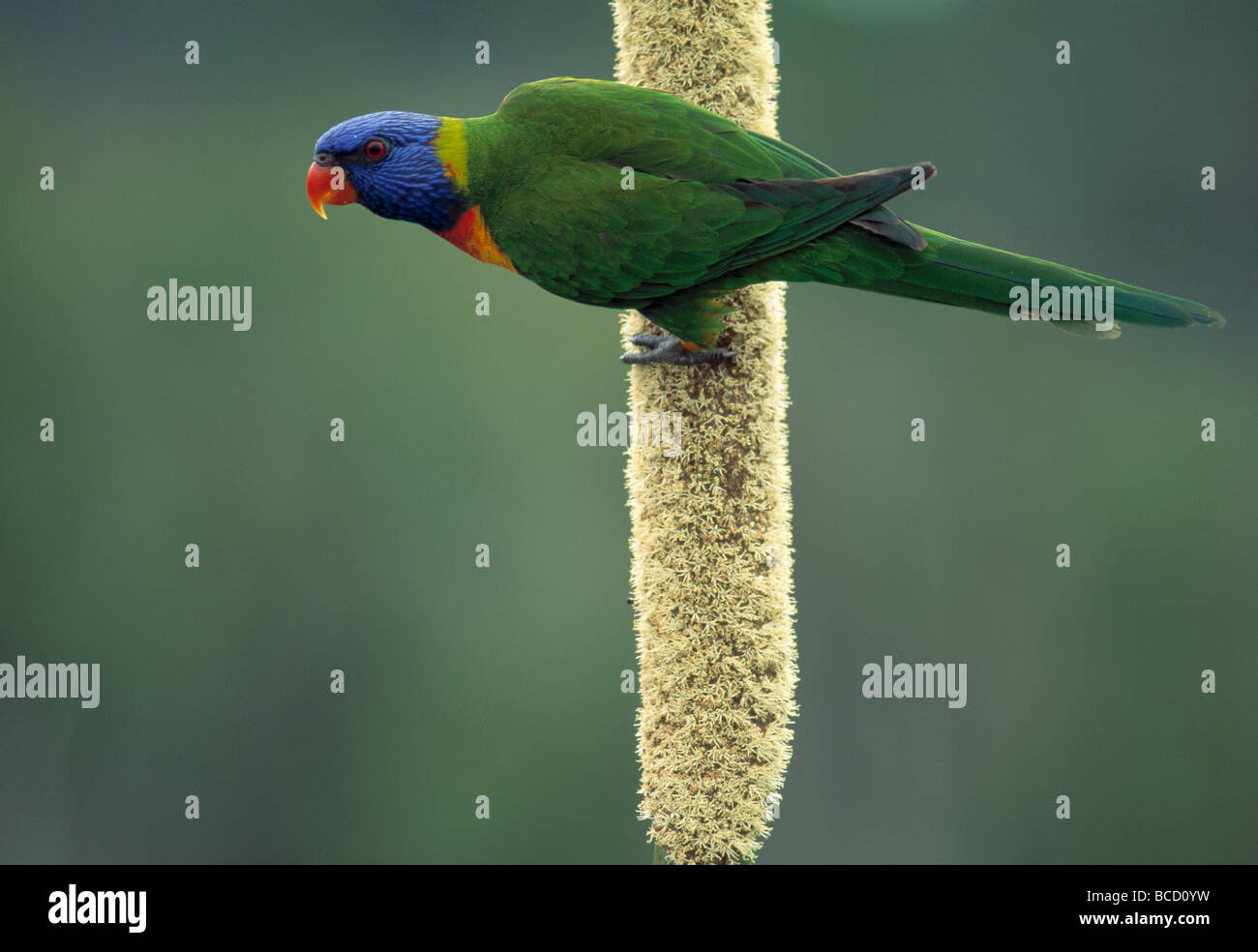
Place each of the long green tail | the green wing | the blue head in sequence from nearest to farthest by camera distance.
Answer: the long green tail < the green wing < the blue head

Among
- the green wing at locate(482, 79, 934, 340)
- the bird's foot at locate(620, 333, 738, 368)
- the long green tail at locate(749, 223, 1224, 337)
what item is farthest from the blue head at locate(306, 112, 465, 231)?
the long green tail at locate(749, 223, 1224, 337)

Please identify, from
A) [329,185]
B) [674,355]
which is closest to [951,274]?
[674,355]

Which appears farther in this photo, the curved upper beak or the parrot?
the curved upper beak

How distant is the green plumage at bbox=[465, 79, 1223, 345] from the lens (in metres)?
2.79

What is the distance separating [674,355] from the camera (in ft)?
9.43

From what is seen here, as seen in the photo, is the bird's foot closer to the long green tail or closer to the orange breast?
the long green tail

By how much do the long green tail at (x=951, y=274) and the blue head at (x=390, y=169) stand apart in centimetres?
100

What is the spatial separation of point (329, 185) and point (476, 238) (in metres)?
0.48

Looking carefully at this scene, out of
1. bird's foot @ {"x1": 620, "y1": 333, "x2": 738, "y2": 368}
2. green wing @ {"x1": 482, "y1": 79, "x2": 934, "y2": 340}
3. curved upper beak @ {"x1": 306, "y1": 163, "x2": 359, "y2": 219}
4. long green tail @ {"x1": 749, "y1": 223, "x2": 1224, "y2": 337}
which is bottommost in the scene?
bird's foot @ {"x1": 620, "y1": 333, "x2": 738, "y2": 368}

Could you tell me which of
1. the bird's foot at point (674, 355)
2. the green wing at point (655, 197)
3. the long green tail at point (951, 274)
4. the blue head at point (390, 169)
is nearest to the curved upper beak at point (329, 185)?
the blue head at point (390, 169)

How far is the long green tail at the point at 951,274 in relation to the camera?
8.87ft

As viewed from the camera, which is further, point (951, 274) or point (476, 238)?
point (476, 238)

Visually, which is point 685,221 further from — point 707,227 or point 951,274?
point 951,274

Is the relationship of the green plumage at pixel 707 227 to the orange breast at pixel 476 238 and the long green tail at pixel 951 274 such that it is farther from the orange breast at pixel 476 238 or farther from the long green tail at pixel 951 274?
the orange breast at pixel 476 238
